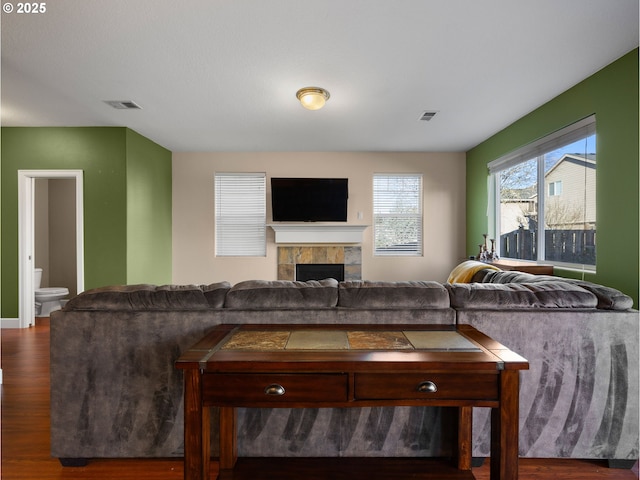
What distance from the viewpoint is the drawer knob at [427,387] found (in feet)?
3.72

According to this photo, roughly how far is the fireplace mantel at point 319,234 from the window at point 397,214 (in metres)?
0.39

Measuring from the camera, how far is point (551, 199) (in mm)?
3555

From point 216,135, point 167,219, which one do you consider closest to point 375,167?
point 216,135

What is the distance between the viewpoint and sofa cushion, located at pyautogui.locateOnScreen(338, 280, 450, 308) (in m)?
1.70

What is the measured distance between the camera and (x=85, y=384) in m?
1.66

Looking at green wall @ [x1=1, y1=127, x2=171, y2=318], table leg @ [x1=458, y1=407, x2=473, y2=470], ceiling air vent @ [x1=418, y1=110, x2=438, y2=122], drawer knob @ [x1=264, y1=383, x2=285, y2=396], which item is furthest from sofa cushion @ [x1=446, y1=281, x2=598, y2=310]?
green wall @ [x1=1, y1=127, x2=171, y2=318]

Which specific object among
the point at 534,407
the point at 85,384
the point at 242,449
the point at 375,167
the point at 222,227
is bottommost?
the point at 242,449

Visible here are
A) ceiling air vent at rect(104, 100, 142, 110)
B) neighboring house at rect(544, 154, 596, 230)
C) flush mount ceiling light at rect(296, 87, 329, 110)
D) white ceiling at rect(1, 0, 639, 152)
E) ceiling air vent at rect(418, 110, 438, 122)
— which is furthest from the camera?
ceiling air vent at rect(418, 110, 438, 122)

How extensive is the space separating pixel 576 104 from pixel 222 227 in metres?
4.82

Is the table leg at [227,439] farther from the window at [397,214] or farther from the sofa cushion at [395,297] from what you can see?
the window at [397,214]

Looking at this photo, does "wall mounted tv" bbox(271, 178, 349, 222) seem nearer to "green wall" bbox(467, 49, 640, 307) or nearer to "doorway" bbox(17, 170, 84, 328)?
"doorway" bbox(17, 170, 84, 328)

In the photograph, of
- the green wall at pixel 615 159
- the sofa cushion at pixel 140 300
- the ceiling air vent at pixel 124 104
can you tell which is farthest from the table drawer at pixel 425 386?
the ceiling air vent at pixel 124 104

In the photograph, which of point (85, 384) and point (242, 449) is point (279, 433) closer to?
point (242, 449)

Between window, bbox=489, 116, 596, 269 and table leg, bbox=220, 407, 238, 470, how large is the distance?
3.08 metres
